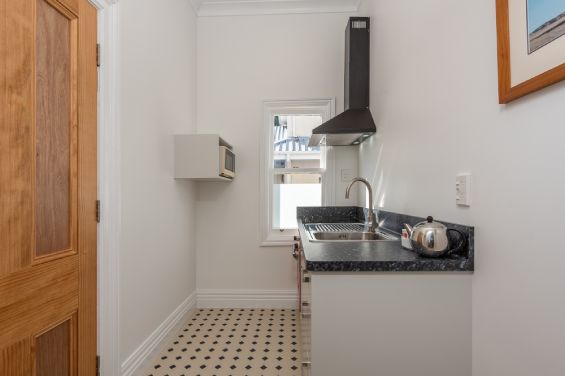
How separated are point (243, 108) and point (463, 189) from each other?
2282 millimetres

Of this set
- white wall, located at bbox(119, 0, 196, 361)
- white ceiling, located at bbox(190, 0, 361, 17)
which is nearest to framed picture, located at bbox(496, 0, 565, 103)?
white wall, located at bbox(119, 0, 196, 361)

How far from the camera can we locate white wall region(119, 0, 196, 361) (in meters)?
1.70

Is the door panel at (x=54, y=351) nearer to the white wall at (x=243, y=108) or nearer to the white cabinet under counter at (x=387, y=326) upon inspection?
the white cabinet under counter at (x=387, y=326)

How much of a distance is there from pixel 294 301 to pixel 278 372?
1074 mm

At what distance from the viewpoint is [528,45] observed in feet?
2.69

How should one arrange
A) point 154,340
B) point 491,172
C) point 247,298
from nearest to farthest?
1. point 491,172
2. point 154,340
3. point 247,298

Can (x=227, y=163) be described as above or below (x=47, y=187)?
above

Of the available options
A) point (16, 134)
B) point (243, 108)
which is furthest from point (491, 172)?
point (243, 108)

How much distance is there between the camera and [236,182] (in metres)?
2.96

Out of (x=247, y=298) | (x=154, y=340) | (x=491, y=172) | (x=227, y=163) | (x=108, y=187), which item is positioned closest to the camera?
(x=491, y=172)

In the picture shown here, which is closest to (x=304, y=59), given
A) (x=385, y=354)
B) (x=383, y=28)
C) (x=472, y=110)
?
(x=383, y=28)

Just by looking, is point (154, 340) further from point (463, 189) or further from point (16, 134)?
point (463, 189)

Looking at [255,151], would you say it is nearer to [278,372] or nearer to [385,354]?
[278,372]

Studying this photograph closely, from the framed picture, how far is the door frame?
1722mm
